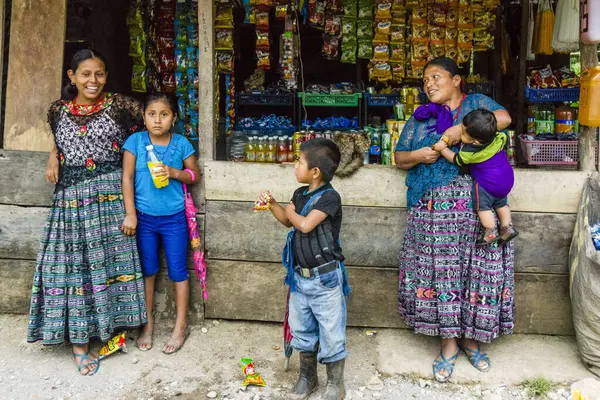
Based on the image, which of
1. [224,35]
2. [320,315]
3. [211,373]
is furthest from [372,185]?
[224,35]

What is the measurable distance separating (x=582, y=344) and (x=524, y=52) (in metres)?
3.73

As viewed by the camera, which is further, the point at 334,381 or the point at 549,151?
the point at 549,151

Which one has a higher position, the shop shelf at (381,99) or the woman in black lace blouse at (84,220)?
the shop shelf at (381,99)

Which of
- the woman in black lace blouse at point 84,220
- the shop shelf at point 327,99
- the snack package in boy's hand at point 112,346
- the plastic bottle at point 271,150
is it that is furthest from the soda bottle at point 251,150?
the snack package in boy's hand at point 112,346

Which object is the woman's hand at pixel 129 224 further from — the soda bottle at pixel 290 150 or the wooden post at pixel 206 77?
the soda bottle at pixel 290 150

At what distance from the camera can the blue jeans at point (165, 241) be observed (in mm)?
3600

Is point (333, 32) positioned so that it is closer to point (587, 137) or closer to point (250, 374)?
point (587, 137)

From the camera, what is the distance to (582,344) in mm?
3408

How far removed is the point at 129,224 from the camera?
3506mm

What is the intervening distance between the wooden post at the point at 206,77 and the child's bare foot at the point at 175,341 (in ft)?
3.68

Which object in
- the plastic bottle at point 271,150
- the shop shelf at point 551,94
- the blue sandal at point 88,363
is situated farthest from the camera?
the shop shelf at point 551,94

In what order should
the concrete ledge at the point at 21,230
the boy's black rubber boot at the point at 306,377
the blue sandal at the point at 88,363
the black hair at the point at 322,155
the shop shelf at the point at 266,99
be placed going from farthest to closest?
the shop shelf at the point at 266,99 → the concrete ledge at the point at 21,230 → the blue sandal at the point at 88,363 → the boy's black rubber boot at the point at 306,377 → the black hair at the point at 322,155

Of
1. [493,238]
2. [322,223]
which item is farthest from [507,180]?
[322,223]

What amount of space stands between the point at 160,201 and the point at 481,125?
1.88 m
